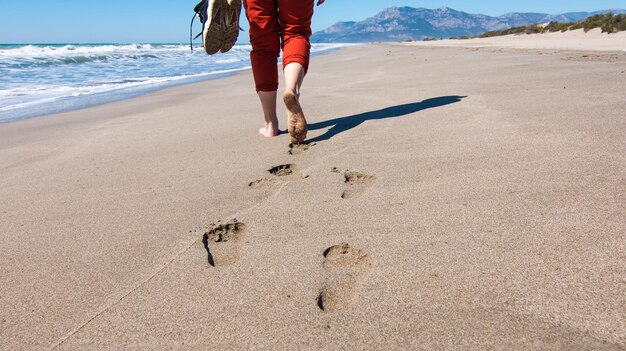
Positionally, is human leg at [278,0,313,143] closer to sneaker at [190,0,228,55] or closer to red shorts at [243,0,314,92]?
red shorts at [243,0,314,92]

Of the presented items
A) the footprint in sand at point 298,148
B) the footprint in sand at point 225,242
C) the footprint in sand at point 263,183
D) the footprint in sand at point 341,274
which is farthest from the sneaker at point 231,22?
the footprint in sand at point 341,274

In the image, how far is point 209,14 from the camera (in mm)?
2596

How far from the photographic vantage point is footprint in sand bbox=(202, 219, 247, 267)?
1.26 meters

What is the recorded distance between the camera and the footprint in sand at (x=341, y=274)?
1027mm

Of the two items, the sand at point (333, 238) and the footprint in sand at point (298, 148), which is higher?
the footprint in sand at point (298, 148)

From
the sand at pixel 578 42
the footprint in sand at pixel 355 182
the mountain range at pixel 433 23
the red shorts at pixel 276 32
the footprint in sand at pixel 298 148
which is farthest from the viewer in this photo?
the mountain range at pixel 433 23

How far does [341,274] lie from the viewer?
1.13 metres

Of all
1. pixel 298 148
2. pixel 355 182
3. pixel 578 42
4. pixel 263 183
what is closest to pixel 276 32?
pixel 298 148

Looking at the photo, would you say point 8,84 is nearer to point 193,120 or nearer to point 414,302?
point 193,120

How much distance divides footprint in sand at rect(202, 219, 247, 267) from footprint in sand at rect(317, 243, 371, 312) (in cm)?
28

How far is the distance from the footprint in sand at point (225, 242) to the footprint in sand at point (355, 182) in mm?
424

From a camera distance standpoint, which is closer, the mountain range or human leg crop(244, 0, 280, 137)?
human leg crop(244, 0, 280, 137)

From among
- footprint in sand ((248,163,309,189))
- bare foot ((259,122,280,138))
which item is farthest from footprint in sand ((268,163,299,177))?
bare foot ((259,122,280,138))

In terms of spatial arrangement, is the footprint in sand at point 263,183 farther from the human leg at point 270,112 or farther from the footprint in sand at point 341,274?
the human leg at point 270,112
